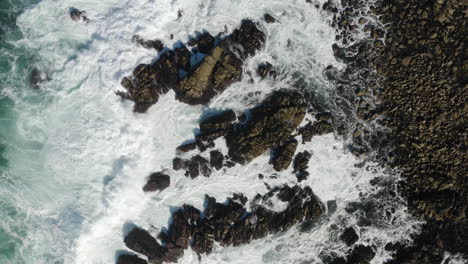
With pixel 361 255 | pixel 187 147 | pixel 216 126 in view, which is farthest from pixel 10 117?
pixel 361 255

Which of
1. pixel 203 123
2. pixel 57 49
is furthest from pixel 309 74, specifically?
pixel 57 49

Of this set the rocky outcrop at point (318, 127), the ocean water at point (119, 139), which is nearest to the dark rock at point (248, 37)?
the ocean water at point (119, 139)

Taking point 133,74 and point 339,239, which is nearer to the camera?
point 133,74

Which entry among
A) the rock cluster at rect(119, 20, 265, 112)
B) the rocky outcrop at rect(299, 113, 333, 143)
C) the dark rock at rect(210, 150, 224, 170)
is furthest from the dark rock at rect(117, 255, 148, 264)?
the rocky outcrop at rect(299, 113, 333, 143)

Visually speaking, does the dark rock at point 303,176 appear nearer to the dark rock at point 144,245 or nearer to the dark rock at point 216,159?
the dark rock at point 216,159

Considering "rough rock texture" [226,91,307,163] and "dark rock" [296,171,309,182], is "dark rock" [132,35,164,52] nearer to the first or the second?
"rough rock texture" [226,91,307,163]

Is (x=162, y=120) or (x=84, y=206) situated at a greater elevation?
(x=162, y=120)

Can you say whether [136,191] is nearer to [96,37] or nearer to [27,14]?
[96,37]
